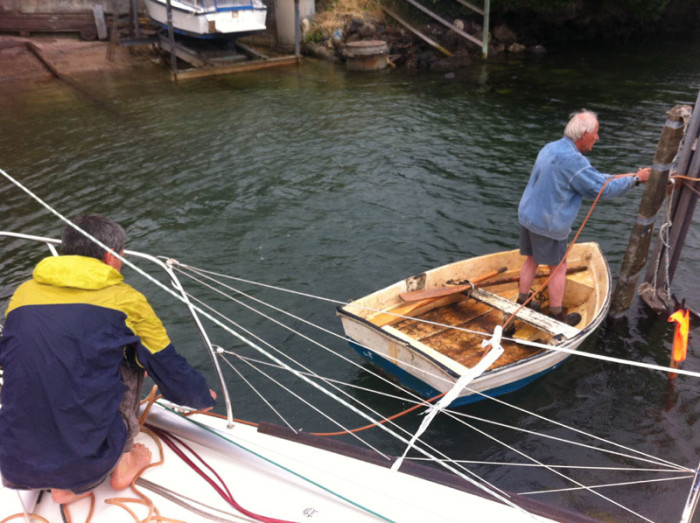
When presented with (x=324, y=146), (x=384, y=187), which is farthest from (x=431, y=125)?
(x=384, y=187)

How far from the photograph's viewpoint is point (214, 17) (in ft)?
66.0

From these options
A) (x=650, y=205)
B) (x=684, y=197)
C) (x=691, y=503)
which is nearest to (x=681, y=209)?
(x=684, y=197)

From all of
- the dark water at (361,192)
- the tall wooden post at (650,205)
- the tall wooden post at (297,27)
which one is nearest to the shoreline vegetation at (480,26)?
the tall wooden post at (297,27)

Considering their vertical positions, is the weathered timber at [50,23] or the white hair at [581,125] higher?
the weathered timber at [50,23]

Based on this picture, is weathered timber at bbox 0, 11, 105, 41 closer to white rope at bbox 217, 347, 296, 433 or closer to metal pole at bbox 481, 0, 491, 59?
metal pole at bbox 481, 0, 491, 59

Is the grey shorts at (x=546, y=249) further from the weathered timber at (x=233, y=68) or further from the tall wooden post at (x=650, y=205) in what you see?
the weathered timber at (x=233, y=68)

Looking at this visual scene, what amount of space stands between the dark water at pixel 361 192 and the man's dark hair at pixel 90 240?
3299 mm

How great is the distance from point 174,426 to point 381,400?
2.93 metres

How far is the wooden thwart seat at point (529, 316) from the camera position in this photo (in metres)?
5.85

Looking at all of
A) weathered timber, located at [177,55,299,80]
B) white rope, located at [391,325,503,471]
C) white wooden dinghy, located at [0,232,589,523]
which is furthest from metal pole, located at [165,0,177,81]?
white rope, located at [391,325,503,471]

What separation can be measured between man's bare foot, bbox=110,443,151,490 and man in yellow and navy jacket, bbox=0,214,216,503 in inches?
7.0

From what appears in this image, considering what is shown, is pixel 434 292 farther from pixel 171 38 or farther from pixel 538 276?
pixel 171 38

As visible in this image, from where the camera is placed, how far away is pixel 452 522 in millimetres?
2791

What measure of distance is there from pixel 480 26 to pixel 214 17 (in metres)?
11.6
